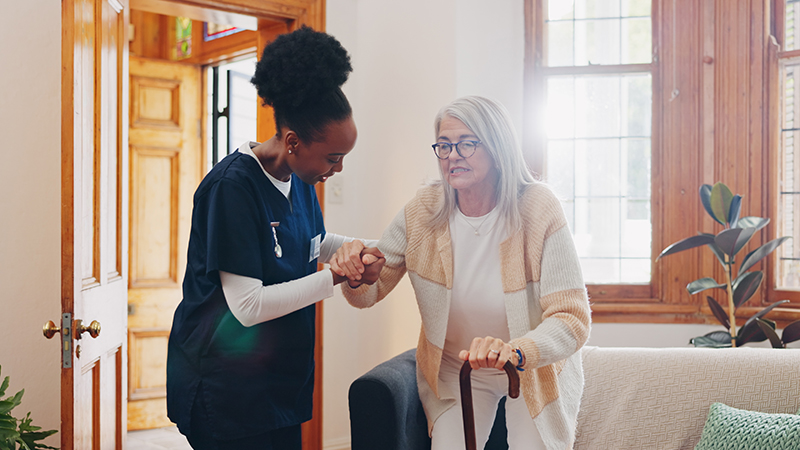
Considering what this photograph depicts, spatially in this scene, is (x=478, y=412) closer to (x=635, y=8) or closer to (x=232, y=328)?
(x=232, y=328)

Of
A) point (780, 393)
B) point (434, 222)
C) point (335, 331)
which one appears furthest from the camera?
point (335, 331)

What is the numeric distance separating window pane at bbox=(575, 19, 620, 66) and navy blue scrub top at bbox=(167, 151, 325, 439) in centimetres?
229

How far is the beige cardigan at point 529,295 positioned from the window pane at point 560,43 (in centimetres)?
176

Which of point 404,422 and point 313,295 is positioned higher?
point 313,295

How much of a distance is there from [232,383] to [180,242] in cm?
292

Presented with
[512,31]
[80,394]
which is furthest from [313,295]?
[512,31]

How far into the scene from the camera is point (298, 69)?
149 centimetres

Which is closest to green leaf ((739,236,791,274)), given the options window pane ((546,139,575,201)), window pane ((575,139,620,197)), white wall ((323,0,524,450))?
window pane ((575,139,620,197))

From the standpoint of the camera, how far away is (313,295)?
1492 millimetres

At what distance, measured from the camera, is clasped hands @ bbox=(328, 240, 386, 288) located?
168 centimetres

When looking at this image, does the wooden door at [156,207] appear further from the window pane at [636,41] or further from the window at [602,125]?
the window pane at [636,41]

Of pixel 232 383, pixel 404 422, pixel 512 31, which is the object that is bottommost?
pixel 404 422

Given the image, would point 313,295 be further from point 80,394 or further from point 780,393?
point 780,393

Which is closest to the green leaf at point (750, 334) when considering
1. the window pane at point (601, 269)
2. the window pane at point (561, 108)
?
the window pane at point (601, 269)
